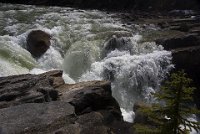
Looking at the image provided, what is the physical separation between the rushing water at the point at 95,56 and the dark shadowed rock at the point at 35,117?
21.4ft

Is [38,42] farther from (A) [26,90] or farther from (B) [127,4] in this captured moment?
(B) [127,4]

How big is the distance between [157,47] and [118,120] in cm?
887

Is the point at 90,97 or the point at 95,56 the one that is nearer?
the point at 90,97

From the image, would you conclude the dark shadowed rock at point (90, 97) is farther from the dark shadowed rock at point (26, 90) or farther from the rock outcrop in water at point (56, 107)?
the dark shadowed rock at point (26, 90)

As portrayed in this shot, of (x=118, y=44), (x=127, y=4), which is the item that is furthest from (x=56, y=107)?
(x=127, y=4)

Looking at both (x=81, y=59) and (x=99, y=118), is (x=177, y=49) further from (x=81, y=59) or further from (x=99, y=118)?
(x=99, y=118)

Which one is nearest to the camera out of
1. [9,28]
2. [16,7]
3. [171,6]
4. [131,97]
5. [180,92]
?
[180,92]

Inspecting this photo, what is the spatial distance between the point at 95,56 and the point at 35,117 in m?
11.0

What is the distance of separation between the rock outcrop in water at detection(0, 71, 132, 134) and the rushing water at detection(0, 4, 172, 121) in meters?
3.37

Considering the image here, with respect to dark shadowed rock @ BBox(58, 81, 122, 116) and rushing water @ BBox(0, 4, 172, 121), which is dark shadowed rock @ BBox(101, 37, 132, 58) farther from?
dark shadowed rock @ BBox(58, 81, 122, 116)

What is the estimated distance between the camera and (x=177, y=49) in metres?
22.8

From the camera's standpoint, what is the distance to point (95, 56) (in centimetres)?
2216

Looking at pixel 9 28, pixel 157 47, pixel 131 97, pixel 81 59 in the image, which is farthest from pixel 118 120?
pixel 9 28

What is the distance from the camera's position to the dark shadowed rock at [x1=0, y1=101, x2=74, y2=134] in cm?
1091
